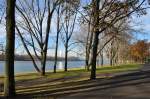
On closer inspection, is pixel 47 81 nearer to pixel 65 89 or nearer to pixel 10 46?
pixel 65 89

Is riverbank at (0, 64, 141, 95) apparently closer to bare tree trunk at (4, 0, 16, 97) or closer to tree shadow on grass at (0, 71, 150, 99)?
tree shadow on grass at (0, 71, 150, 99)

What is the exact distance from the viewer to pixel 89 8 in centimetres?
2888

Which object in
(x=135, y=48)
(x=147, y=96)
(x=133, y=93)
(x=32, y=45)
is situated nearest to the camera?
(x=147, y=96)

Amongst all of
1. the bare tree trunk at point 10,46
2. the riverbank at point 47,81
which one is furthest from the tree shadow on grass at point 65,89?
the bare tree trunk at point 10,46

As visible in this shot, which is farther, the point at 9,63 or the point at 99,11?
the point at 99,11

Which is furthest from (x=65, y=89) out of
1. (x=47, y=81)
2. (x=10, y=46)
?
(x=47, y=81)

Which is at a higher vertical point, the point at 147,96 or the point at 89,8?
the point at 89,8

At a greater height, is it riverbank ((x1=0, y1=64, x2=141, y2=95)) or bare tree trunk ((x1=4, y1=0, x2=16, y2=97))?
bare tree trunk ((x1=4, y1=0, x2=16, y2=97))

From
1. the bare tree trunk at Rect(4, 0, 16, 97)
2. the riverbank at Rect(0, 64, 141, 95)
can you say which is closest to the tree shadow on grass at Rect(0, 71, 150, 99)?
the riverbank at Rect(0, 64, 141, 95)

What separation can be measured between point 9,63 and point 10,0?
2958 millimetres

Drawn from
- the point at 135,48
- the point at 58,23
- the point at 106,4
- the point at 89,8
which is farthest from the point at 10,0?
the point at 135,48

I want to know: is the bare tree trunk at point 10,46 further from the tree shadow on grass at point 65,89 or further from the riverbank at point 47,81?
the riverbank at point 47,81

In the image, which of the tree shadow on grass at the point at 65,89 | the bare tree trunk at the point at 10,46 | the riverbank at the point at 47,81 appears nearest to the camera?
the bare tree trunk at the point at 10,46

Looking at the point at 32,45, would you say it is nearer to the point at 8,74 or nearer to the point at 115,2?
the point at 115,2
